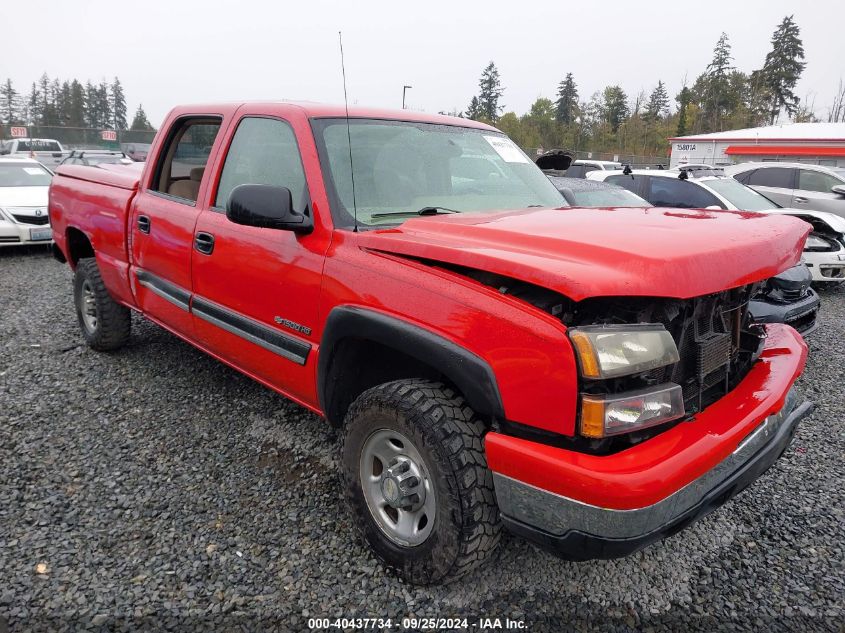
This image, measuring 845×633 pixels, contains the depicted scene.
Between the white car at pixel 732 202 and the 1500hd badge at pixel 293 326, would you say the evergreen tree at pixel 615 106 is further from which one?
the 1500hd badge at pixel 293 326

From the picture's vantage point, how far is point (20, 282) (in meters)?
7.25

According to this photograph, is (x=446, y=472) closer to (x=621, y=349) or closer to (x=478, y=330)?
(x=478, y=330)

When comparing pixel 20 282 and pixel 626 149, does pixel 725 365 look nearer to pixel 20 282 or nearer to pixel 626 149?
pixel 20 282

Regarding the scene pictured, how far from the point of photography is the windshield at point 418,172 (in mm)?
2596

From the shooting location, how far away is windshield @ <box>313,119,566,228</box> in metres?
2.60

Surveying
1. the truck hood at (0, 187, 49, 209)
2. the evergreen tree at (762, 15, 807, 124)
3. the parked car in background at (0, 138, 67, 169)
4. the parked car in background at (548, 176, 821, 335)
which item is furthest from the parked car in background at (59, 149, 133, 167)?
the evergreen tree at (762, 15, 807, 124)

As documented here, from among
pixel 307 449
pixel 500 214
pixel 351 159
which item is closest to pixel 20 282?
pixel 307 449

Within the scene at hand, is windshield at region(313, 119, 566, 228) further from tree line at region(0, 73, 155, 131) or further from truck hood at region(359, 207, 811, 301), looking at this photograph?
tree line at region(0, 73, 155, 131)

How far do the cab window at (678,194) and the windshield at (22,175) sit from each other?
32.9 feet

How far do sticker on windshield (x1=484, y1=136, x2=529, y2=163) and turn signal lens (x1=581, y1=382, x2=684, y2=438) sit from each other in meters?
1.89

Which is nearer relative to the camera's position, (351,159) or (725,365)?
(725,365)

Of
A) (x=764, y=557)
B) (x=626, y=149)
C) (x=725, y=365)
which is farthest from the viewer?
(x=626, y=149)

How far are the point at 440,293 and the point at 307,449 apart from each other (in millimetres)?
1693

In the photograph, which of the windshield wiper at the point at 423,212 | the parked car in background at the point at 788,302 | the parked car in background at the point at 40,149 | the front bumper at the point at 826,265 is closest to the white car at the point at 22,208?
the windshield wiper at the point at 423,212
